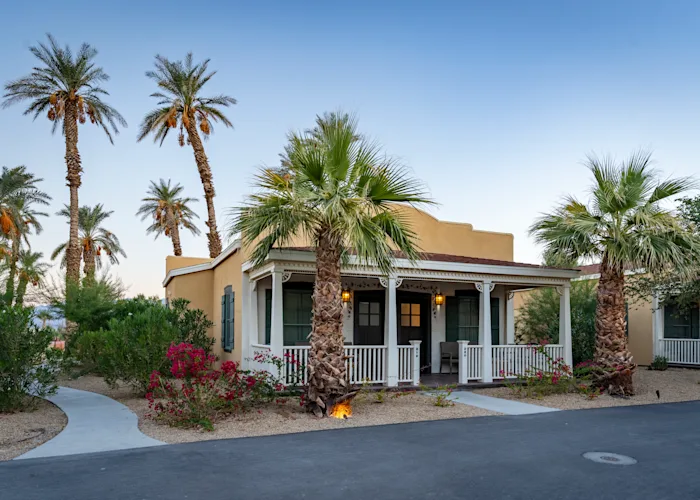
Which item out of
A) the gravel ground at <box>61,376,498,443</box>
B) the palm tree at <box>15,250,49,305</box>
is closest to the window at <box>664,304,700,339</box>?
the gravel ground at <box>61,376,498,443</box>

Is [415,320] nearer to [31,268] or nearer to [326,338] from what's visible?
[326,338]

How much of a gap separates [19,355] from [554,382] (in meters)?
10.3

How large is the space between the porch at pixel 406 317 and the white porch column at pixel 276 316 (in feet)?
0.06

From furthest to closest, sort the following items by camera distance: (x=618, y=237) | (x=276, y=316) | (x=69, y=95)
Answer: (x=69, y=95) < (x=618, y=237) < (x=276, y=316)

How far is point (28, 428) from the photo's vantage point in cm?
837

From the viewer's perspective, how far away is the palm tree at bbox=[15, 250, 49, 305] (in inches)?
1301

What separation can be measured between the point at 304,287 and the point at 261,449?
6.64 meters

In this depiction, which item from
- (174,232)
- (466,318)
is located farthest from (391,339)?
(174,232)

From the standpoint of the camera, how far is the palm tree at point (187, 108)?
24406 millimetres

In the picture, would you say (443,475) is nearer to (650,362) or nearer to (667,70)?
(667,70)

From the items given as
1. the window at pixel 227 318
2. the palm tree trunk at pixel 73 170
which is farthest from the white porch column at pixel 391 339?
the palm tree trunk at pixel 73 170

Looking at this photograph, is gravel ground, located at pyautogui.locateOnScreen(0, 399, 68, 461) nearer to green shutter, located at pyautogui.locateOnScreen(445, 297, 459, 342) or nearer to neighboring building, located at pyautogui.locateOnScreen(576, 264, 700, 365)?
green shutter, located at pyautogui.locateOnScreen(445, 297, 459, 342)

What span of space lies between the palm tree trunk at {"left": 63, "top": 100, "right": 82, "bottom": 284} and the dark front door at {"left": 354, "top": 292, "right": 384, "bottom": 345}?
13.1m

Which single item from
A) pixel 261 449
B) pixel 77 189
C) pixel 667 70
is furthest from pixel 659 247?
pixel 77 189
